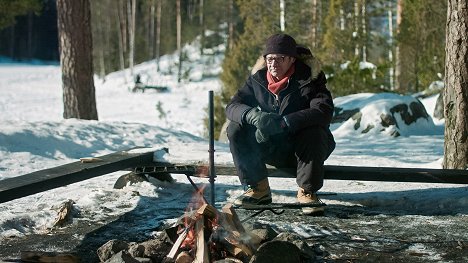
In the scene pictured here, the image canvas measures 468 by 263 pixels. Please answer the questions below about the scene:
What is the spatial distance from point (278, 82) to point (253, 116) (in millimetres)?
380

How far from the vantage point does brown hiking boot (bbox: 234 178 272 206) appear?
471 cm

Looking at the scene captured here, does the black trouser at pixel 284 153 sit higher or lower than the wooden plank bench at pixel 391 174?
higher

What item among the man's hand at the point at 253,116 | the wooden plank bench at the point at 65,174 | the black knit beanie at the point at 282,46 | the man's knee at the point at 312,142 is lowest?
the wooden plank bench at the point at 65,174

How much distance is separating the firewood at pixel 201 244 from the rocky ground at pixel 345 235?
0.66m

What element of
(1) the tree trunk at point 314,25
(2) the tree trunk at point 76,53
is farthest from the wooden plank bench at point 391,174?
(1) the tree trunk at point 314,25

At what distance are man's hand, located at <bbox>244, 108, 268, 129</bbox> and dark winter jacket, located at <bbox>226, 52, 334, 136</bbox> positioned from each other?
0.17ft

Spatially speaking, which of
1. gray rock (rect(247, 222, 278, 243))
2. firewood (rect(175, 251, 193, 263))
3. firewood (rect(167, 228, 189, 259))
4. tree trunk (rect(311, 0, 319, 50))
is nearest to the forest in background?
tree trunk (rect(311, 0, 319, 50))

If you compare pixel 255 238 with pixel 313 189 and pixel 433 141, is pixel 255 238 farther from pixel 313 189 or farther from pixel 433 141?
pixel 433 141

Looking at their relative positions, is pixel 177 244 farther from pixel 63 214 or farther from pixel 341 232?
pixel 63 214

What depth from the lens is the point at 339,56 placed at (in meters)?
19.3

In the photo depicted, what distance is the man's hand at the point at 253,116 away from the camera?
445 cm

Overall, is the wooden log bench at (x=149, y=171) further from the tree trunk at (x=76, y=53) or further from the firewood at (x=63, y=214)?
the tree trunk at (x=76, y=53)

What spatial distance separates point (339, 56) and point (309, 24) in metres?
6.53

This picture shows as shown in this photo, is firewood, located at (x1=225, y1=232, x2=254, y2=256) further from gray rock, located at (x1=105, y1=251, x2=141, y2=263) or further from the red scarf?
the red scarf
